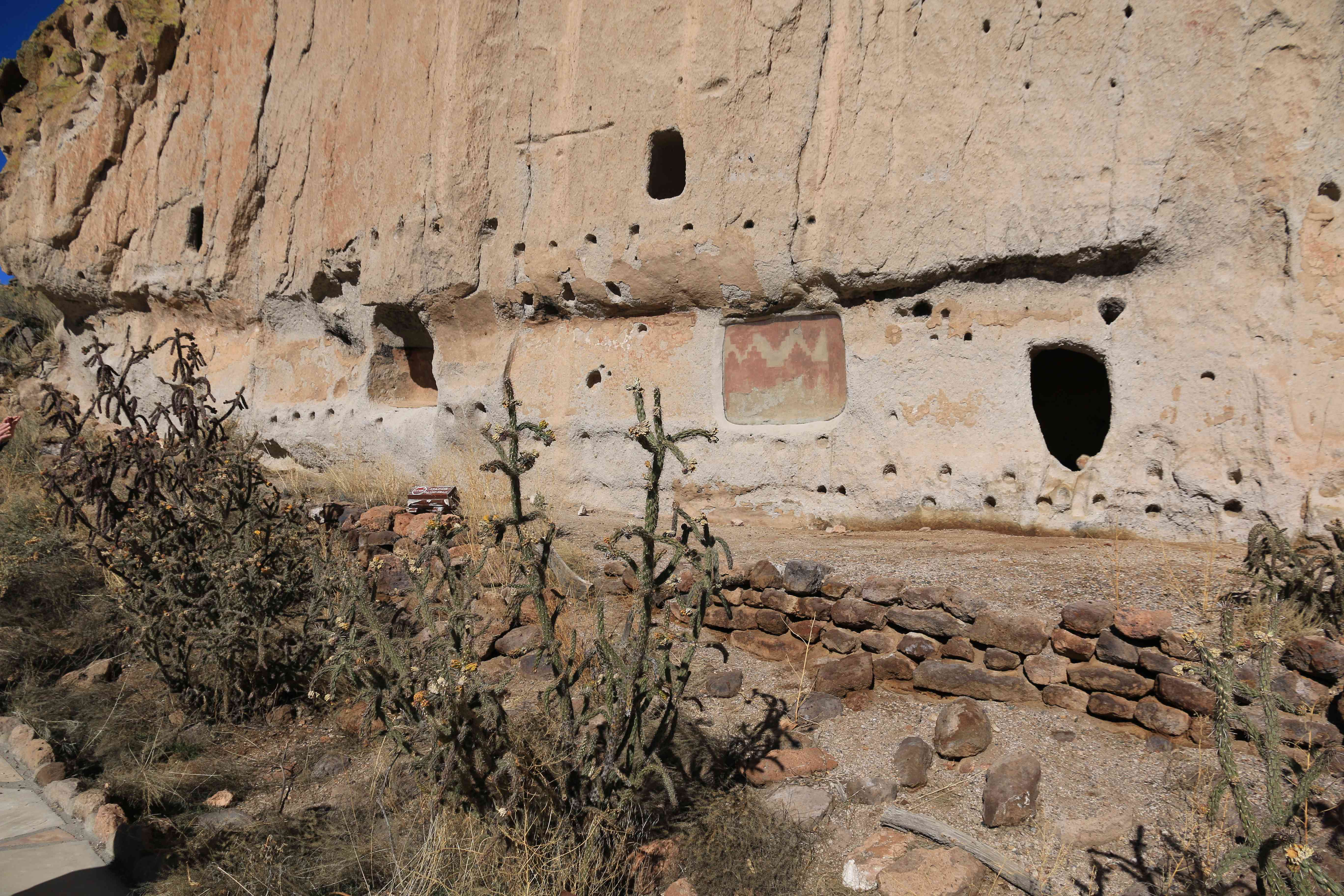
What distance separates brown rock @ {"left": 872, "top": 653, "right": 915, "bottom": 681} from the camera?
332cm

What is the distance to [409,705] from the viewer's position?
8.30 feet

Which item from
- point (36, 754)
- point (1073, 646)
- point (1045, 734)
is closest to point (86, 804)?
point (36, 754)

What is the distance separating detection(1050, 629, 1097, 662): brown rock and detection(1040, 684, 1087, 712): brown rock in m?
0.12

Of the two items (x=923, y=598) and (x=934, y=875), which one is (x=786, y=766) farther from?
(x=923, y=598)

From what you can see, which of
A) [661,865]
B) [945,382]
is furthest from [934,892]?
[945,382]

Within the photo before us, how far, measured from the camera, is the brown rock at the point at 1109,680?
2.93 metres

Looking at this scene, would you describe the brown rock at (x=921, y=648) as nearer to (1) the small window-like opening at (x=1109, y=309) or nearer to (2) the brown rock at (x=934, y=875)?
(2) the brown rock at (x=934, y=875)

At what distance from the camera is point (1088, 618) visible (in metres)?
3.06

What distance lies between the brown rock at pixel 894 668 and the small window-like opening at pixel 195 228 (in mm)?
8636

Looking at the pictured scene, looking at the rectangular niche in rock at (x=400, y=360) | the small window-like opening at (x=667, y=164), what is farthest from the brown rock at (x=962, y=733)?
the rectangular niche in rock at (x=400, y=360)

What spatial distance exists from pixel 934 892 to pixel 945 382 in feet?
11.6

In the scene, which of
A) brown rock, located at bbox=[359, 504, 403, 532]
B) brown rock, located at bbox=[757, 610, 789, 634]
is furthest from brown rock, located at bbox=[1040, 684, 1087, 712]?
brown rock, located at bbox=[359, 504, 403, 532]

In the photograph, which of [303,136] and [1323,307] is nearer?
[1323,307]

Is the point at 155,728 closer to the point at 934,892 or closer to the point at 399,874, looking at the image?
the point at 399,874
